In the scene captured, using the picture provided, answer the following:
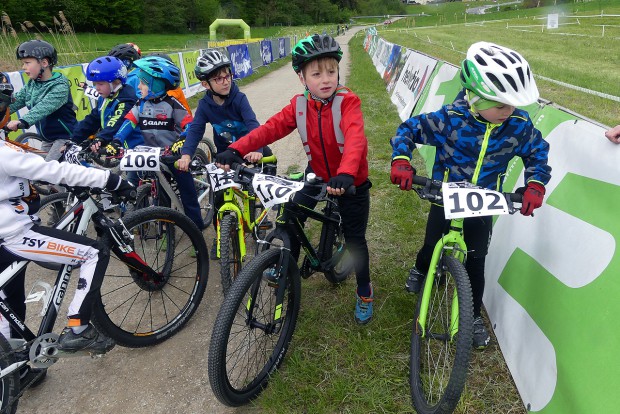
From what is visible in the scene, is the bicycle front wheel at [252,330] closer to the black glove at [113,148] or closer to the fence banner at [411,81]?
the black glove at [113,148]

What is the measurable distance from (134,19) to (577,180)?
2642 inches

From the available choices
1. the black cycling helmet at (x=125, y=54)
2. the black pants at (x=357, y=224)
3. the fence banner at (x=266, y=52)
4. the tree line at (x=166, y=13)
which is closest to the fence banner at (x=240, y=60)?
the fence banner at (x=266, y=52)

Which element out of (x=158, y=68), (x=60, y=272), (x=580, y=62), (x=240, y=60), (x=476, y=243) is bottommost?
(x=240, y=60)

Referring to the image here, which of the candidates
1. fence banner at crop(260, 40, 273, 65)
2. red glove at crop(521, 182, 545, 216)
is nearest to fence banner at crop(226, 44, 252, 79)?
fence banner at crop(260, 40, 273, 65)

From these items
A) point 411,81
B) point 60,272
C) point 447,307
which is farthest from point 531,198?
point 411,81

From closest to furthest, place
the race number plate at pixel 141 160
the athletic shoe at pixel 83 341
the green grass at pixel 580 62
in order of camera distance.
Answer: the athletic shoe at pixel 83 341
the race number plate at pixel 141 160
the green grass at pixel 580 62

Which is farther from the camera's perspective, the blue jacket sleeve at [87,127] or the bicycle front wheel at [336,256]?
the blue jacket sleeve at [87,127]

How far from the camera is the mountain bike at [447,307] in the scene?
2359 mm

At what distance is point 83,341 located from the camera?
276 centimetres

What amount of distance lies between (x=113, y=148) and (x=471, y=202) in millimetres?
3282

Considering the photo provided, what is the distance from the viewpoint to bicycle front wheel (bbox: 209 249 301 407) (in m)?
2.50

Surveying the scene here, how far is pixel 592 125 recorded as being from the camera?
8.83 feet

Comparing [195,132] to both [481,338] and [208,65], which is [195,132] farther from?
[481,338]

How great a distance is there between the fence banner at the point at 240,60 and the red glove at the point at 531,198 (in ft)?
54.5
